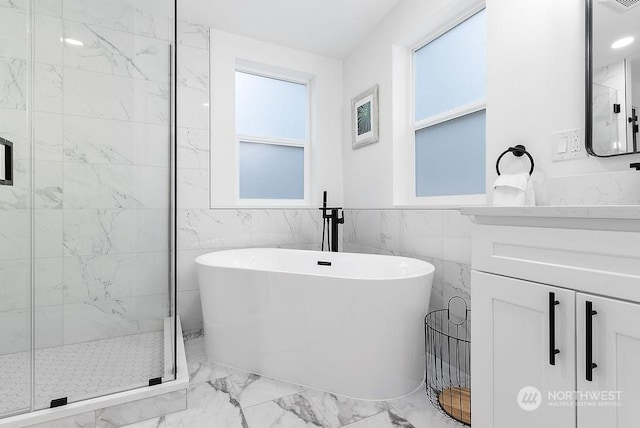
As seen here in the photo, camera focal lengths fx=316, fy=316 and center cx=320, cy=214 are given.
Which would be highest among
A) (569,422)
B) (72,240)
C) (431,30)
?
(431,30)

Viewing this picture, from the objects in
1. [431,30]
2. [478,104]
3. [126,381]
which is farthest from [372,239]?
[126,381]

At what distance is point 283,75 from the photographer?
3.05 m

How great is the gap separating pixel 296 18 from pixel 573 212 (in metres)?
2.47

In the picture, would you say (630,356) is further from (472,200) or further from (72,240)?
(72,240)

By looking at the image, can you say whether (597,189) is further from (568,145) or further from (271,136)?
(271,136)

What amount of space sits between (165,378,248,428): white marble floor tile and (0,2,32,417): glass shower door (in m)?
0.74

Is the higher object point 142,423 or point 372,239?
point 372,239

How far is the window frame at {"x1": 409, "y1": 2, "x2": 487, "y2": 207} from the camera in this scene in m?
1.96

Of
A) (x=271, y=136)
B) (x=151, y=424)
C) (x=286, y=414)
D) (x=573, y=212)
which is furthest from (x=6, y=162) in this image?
(x=573, y=212)

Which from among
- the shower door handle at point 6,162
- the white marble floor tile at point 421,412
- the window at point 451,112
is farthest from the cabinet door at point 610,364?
the shower door handle at point 6,162

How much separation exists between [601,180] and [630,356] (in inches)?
32.4

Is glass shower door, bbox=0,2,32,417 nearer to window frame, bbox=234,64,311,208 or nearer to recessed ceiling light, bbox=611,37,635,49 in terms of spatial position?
window frame, bbox=234,64,311,208

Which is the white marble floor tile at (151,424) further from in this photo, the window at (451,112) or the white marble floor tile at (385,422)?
the window at (451,112)

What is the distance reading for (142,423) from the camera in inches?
55.7
